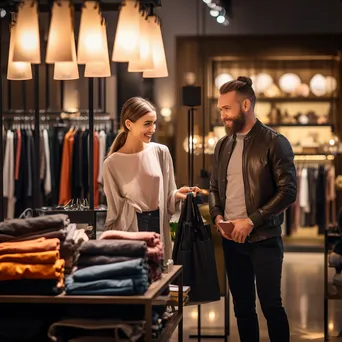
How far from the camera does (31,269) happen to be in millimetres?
3498

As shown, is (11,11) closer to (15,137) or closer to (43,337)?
(43,337)

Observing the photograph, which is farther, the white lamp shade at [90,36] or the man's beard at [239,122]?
the man's beard at [239,122]

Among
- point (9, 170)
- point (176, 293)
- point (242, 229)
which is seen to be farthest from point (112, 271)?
point (9, 170)

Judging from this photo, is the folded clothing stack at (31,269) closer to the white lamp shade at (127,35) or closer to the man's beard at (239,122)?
the white lamp shade at (127,35)

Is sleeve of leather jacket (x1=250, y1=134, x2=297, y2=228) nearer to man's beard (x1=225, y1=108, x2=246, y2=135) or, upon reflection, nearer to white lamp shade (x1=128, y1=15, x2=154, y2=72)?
man's beard (x1=225, y1=108, x2=246, y2=135)

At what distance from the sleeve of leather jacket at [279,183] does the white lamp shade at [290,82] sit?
7.51 m

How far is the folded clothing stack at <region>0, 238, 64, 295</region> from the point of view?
350cm

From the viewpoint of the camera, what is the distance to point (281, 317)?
189 inches

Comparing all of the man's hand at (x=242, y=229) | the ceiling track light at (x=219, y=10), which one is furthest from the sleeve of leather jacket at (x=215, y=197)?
the ceiling track light at (x=219, y=10)

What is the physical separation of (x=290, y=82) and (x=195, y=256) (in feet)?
24.9

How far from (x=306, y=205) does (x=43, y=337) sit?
851 cm

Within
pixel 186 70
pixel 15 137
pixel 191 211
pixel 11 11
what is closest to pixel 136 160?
pixel 191 211

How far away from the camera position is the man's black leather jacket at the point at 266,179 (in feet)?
15.5

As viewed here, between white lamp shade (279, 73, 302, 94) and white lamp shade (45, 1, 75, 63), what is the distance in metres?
8.67
